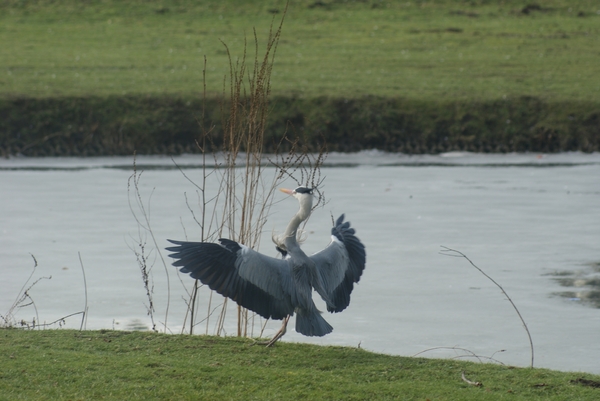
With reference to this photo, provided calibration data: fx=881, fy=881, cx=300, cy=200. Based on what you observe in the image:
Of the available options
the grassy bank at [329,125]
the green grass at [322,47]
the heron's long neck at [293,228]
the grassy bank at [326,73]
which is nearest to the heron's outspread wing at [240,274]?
the heron's long neck at [293,228]

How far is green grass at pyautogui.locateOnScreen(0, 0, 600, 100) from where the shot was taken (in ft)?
63.4

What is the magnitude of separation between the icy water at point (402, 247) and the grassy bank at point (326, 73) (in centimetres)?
134

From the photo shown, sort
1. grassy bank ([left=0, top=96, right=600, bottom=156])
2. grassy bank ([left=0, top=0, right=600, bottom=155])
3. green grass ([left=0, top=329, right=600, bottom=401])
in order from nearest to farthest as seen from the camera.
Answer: green grass ([left=0, top=329, right=600, bottom=401])
grassy bank ([left=0, top=96, right=600, bottom=156])
grassy bank ([left=0, top=0, right=600, bottom=155])

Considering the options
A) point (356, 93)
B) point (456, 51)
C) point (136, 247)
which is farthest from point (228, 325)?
point (456, 51)

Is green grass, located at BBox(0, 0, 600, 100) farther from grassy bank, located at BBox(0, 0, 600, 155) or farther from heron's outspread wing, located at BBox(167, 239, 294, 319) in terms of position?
heron's outspread wing, located at BBox(167, 239, 294, 319)

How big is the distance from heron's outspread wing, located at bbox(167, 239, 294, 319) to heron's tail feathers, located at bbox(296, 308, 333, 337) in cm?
7

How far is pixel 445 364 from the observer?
4.87m

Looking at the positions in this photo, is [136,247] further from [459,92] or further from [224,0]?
[224,0]

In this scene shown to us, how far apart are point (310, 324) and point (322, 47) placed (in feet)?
68.4

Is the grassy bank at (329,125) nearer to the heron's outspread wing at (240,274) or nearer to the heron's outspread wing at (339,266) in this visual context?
the heron's outspread wing at (339,266)

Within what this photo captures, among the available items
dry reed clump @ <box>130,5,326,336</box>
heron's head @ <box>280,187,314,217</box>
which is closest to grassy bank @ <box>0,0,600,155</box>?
dry reed clump @ <box>130,5,326,336</box>

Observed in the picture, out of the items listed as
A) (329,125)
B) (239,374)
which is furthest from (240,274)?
(329,125)

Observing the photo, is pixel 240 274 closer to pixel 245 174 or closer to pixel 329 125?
pixel 245 174

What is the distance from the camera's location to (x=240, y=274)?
4.73 meters
